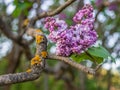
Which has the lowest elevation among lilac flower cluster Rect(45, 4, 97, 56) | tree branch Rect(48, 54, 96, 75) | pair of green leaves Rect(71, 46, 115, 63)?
tree branch Rect(48, 54, 96, 75)

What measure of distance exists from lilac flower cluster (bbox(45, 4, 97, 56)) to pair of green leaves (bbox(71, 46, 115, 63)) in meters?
0.04

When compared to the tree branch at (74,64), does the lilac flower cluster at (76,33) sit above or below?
above

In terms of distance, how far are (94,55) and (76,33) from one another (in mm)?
96

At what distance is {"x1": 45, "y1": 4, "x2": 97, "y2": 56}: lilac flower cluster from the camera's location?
987mm

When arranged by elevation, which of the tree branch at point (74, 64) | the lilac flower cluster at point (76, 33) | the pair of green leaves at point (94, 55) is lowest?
the tree branch at point (74, 64)

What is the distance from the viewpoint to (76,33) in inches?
39.0

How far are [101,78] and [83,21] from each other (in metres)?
5.21

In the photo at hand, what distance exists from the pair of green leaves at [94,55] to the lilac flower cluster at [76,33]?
1.6 inches

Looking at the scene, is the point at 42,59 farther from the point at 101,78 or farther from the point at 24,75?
the point at 101,78

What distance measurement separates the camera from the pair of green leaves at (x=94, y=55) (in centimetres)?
104

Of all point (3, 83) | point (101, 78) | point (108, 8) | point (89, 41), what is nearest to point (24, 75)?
point (3, 83)

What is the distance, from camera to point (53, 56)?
1.06 meters

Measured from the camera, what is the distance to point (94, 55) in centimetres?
104

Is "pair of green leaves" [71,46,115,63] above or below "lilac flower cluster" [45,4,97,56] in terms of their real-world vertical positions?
below
